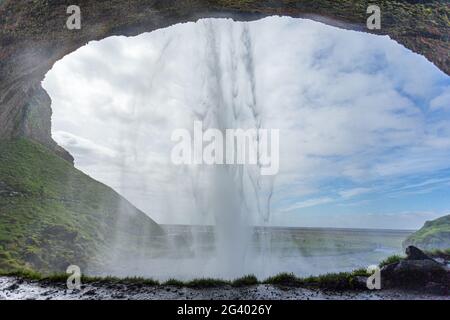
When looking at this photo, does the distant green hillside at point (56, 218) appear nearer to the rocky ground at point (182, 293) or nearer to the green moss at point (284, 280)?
the rocky ground at point (182, 293)

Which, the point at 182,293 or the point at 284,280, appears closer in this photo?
the point at 182,293

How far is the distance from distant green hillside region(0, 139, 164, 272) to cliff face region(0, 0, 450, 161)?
862 inches

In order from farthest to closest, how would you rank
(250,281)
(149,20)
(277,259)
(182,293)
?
(277,259)
(149,20)
(250,281)
(182,293)

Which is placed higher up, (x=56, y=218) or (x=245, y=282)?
(x=245, y=282)

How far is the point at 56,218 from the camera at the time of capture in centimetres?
4234

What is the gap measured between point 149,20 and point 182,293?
1733cm

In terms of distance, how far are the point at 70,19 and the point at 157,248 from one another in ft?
164

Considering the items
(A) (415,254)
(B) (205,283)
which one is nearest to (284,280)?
(B) (205,283)

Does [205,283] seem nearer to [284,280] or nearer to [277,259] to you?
[284,280]

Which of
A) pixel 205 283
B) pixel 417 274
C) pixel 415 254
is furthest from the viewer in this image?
pixel 415 254

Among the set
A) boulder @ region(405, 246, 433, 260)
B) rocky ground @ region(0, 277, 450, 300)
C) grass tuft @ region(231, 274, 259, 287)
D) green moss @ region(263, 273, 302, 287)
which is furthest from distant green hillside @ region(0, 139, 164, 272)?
boulder @ region(405, 246, 433, 260)

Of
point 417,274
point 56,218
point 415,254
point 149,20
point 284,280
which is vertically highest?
point 149,20
